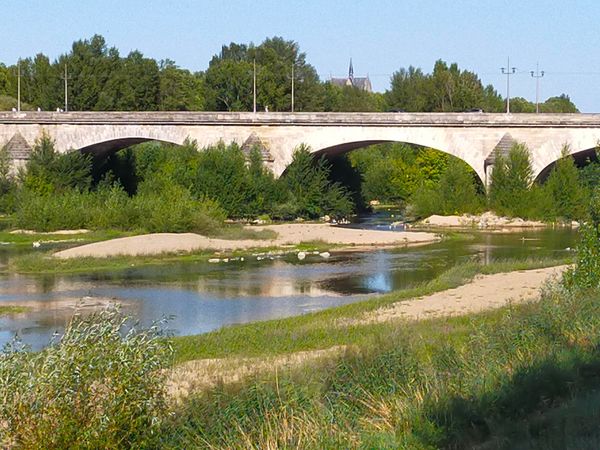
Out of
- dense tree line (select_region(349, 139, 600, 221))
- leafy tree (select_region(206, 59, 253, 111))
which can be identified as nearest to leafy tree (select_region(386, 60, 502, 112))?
leafy tree (select_region(206, 59, 253, 111))

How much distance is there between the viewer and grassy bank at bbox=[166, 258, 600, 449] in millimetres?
10242

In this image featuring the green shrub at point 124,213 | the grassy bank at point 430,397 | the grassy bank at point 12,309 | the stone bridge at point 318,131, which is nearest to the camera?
the grassy bank at point 430,397

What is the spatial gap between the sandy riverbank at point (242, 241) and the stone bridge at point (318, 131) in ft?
31.4

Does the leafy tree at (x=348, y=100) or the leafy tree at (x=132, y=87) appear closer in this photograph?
the leafy tree at (x=132, y=87)

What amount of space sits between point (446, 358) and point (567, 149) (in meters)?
44.8

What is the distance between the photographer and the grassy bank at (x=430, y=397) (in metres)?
10.2

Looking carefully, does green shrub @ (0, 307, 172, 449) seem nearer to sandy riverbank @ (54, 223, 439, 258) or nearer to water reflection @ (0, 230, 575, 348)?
water reflection @ (0, 230, 575, 348)

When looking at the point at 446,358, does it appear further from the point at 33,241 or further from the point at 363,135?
the point at 363,135

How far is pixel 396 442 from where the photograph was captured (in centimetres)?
1009

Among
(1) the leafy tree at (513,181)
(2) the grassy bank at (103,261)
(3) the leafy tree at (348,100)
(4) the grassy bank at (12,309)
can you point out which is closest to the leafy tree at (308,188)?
(1) the leafy tree at (513,181)

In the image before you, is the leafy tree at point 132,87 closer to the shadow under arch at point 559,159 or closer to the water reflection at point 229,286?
the shadow under arch at point 559,159

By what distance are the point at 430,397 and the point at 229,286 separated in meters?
19.8

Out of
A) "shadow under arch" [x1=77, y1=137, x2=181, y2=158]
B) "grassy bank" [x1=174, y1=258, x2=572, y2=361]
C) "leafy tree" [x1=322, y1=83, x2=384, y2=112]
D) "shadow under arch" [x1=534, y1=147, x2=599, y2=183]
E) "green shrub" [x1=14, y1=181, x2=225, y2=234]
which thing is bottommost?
"grassy bank" [x1=174, y1=258, x2=572, y2=361]

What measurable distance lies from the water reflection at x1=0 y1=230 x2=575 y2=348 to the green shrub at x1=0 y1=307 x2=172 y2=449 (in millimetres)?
10081
